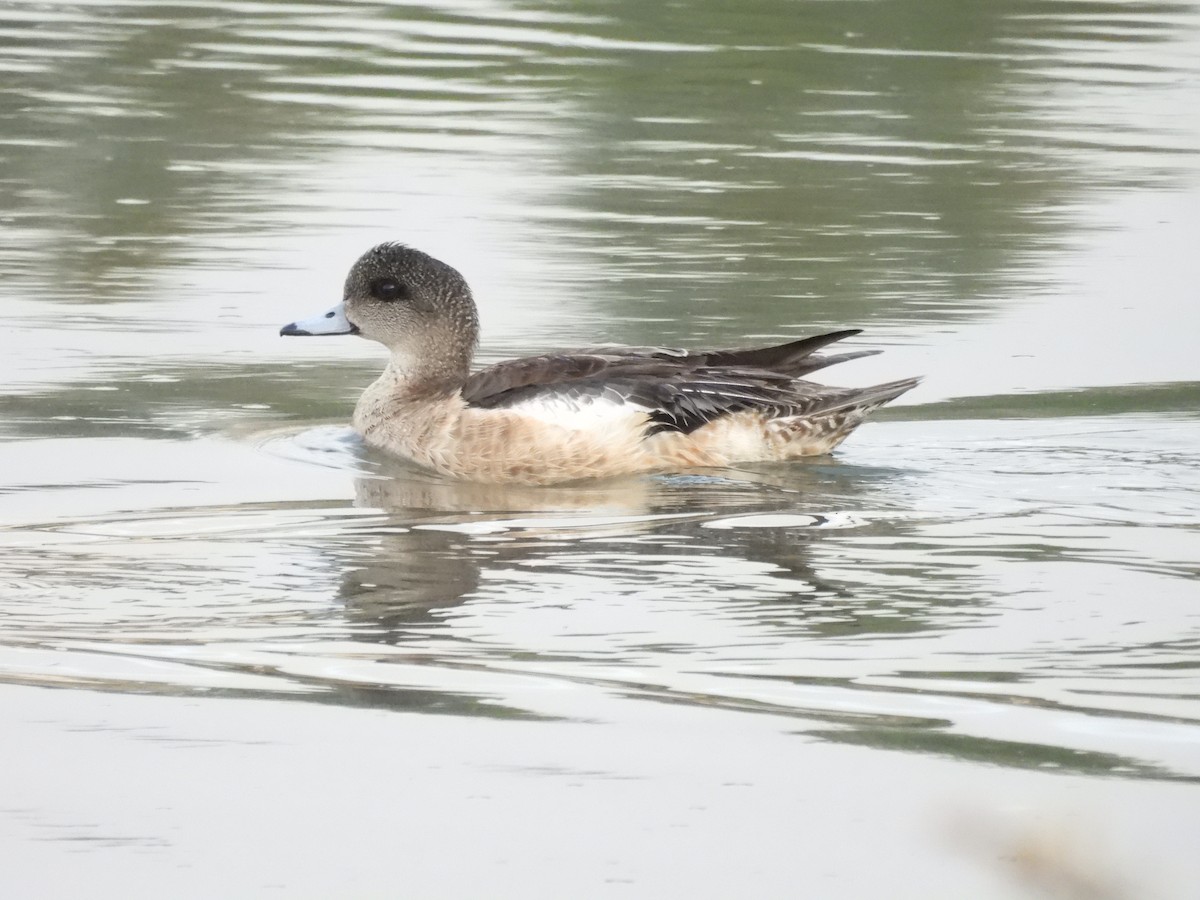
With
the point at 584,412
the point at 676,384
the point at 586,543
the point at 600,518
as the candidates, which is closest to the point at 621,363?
the point at 676,384

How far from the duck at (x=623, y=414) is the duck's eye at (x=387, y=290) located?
60 centimetres

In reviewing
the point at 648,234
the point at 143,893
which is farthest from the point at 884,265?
the point at 143,893

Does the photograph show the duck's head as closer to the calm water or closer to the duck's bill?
the duck's bill

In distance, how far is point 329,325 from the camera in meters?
10.1

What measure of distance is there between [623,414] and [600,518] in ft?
3.30

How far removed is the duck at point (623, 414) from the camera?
916 centimetres

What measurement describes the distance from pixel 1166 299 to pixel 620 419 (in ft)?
13.7

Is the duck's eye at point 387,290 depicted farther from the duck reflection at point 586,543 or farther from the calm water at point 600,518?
the duck reflection at point 586,543

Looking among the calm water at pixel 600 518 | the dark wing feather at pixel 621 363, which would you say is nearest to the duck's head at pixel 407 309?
the calm water at pixel 600 518

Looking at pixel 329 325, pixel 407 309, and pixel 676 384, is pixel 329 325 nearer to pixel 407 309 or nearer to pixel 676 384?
pixel 407 309

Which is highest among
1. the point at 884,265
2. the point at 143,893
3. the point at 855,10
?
the point at 855,10

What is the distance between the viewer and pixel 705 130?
54.0ft

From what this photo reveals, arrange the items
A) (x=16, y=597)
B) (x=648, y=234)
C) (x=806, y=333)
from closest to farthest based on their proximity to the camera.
→ (x=16, y=597) → (x=806, y=333) → (x=648, y=234)

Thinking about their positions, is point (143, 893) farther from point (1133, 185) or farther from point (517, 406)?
point (1133, 185)
